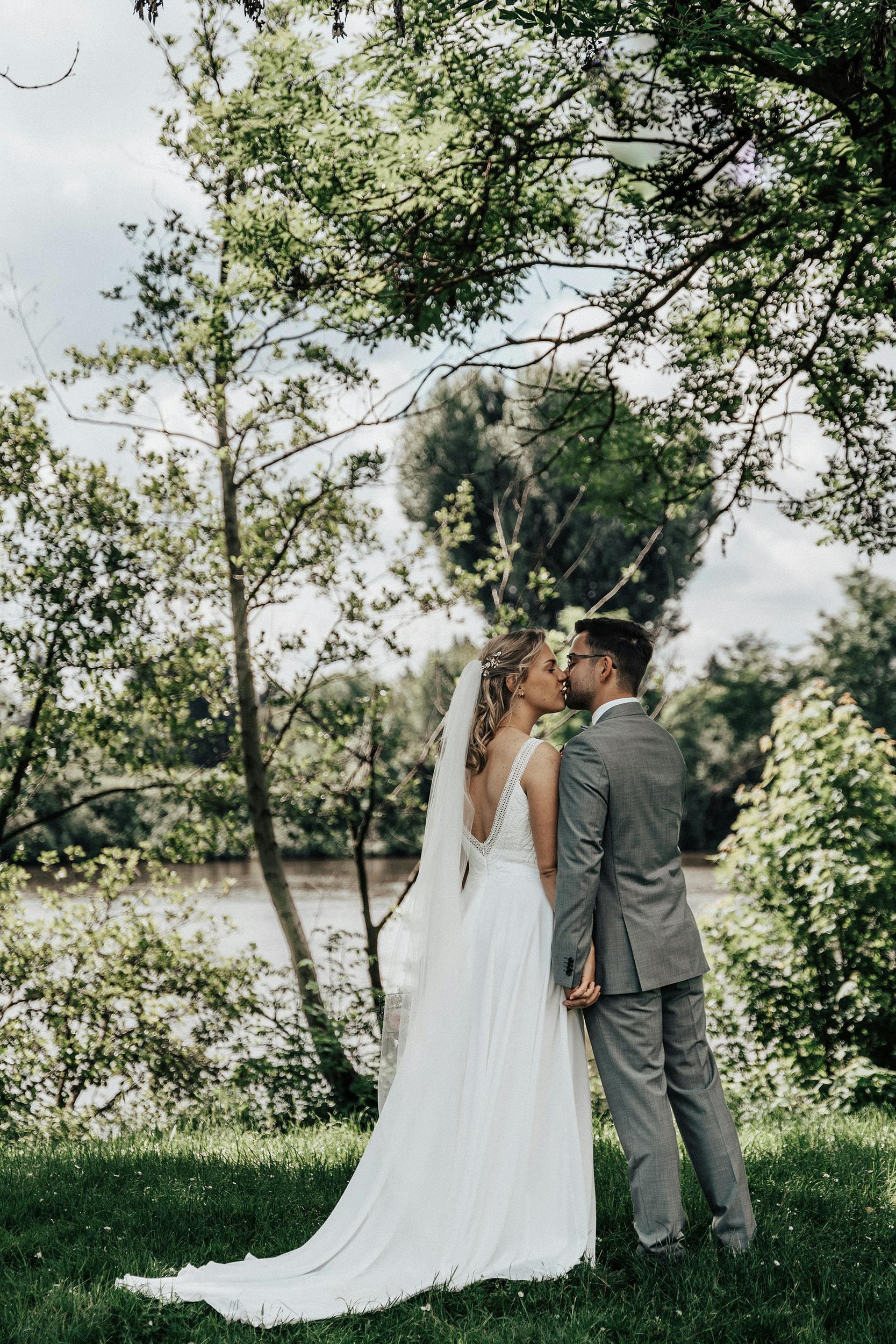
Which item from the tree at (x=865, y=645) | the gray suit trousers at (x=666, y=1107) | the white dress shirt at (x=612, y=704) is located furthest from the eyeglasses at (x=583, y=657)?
the tree at (x=865, y=645)

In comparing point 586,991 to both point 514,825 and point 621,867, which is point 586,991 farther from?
point 514,825

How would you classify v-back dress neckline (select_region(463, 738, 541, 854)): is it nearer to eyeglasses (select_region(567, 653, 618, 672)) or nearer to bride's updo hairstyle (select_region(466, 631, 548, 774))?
bride's updo hairstyle (select_region(466, 631, 548, 774))

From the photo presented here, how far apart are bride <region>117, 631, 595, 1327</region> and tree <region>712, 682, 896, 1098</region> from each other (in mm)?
4387

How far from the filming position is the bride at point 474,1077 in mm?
3477

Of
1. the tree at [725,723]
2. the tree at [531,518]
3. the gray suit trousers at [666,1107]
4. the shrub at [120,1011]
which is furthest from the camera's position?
the tree at [725,723]

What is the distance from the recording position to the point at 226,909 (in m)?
19.0

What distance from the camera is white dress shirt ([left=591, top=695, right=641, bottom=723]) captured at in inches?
156

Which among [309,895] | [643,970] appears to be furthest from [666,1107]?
[309,895]

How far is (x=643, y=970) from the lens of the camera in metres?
3.67

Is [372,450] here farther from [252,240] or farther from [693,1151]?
[693,1151]

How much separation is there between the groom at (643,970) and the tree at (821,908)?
4.16m

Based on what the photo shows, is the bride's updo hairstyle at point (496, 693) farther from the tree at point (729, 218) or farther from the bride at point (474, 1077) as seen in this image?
the tree at point (729, 218)

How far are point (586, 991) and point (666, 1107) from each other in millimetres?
473

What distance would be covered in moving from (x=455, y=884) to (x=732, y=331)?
14.9 ft
